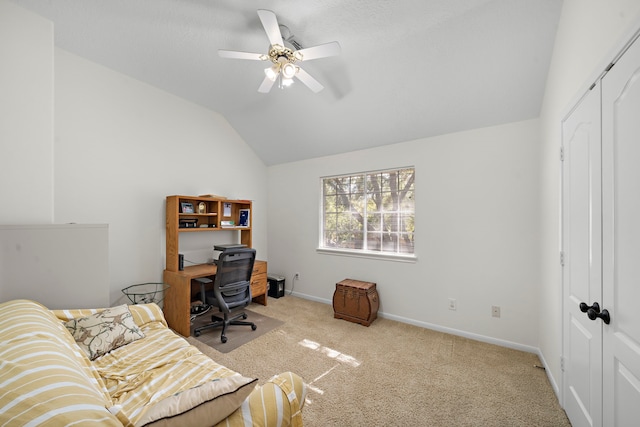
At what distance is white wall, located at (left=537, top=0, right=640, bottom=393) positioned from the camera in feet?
3.82

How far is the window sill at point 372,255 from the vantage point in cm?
319

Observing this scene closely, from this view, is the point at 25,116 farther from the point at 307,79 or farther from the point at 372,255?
the point at 372,255

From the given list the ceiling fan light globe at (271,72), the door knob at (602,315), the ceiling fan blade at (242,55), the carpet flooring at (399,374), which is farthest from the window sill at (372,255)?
the ceiling fan blade at (242,55)

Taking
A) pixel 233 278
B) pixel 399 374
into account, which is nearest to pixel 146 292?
pixel 233 278

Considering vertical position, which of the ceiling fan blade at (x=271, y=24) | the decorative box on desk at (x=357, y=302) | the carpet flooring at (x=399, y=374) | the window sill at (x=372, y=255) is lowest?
the carpet flooring at (x=399, y=374)

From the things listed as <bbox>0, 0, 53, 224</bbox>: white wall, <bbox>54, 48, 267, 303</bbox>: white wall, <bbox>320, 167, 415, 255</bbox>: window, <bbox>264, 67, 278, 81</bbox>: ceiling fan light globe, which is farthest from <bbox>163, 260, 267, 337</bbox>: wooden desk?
<bbox>264, 67, 278, 81</bbox>: ceiling fan light globe

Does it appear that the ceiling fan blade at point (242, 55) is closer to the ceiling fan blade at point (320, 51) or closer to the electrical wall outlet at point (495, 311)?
the ceiling fan blade at point (320, 51)

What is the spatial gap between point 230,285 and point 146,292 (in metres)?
1.19

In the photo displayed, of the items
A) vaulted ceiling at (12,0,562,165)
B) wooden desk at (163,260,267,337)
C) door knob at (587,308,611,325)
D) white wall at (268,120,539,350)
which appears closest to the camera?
door knob at (587,308,611,325)

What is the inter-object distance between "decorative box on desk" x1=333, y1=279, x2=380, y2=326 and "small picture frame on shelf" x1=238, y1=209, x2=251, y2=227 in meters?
1.69

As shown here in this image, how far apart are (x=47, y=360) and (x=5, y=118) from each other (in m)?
1.91

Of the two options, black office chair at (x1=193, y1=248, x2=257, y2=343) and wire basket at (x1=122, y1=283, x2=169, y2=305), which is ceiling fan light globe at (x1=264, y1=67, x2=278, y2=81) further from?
wire basket at (x1=122, y1=283, x2=169, y2=305)

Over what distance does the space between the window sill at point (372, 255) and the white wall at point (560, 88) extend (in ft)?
4.19

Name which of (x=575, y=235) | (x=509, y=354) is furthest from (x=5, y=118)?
(x=509, y=354)
